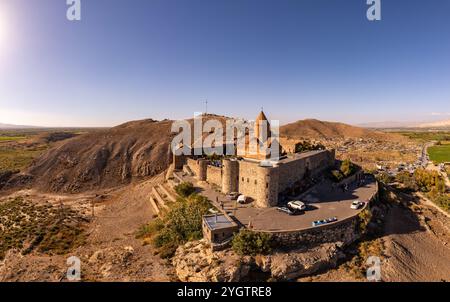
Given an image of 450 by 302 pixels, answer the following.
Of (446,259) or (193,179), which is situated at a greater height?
(193,179)

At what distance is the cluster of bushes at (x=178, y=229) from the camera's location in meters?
20.2

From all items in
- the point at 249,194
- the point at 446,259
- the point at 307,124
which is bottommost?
the point at 446,259

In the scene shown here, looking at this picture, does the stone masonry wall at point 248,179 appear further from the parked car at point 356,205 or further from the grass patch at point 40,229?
the grass patch at point 40,229

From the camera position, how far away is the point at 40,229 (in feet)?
85.7

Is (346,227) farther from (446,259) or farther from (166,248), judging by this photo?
(166,248)

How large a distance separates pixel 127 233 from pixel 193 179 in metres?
10.5

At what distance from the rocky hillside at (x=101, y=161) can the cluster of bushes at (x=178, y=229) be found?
2573 centimetres

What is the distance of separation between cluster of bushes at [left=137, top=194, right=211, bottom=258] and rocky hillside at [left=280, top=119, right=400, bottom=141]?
86.9 m

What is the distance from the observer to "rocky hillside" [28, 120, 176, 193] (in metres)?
45.5

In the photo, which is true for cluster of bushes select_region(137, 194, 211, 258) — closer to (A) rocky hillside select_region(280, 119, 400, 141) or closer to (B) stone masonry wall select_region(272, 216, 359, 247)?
(B) stone masonry wall select_region(272, 216, 359, 247)

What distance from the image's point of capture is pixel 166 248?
20.0 meters

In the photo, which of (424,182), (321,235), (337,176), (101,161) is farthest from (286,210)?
(101,161)

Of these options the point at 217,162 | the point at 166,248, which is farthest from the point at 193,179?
the point at 166,248

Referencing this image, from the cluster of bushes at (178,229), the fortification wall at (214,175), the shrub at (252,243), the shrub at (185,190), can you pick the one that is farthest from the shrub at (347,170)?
the shrub at (185,190)
